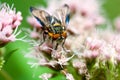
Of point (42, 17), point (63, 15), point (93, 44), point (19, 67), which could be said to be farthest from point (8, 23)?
point (19, 67)

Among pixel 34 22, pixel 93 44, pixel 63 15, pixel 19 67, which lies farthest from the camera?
pixel 19 67

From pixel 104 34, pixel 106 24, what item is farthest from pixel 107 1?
pixel 104 34

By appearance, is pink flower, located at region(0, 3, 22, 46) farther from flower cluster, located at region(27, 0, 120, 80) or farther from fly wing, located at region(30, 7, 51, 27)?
flower cluster, located at region(27, 0, 120, 80)

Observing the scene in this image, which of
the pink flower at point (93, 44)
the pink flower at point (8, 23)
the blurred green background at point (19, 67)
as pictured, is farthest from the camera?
the blurred green background at point (19, 67)

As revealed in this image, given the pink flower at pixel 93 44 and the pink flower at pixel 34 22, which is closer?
the pink flower at pixel 93 44

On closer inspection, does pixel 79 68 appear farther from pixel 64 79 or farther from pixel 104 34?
pixel 104 34

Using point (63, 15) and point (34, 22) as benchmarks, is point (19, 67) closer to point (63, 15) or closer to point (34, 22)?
point (34, 22)

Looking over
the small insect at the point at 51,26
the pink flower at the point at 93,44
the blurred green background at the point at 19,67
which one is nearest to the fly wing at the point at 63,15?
the small insect at the point at 51,26

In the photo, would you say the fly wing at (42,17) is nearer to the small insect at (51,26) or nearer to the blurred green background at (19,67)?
the small insect at (51,26)

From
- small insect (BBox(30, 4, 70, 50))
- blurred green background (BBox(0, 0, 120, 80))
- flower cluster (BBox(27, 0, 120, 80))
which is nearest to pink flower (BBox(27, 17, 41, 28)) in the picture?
flower cluster (BBox(27, 0, 120, 80))
